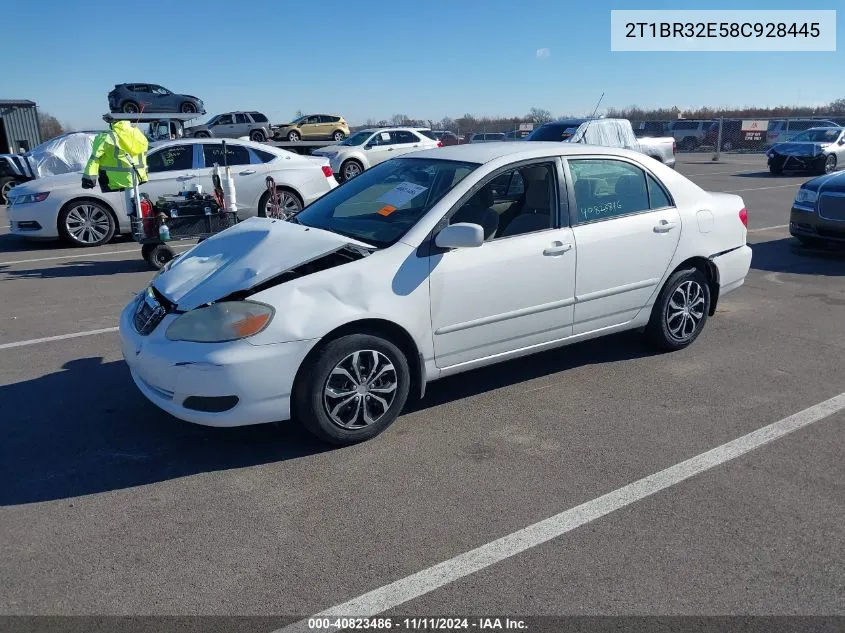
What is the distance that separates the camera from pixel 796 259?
9211 mm

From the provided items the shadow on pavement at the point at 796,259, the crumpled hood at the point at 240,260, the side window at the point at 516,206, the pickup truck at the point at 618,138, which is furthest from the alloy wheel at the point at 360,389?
the pickup truck at the point at 618,138

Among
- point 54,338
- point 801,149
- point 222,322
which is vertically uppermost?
point 801,149

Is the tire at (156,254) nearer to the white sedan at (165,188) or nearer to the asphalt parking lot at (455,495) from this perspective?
the white sedan at (165,188)

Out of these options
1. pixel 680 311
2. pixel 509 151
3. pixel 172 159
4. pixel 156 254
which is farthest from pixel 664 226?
pixel 172 159

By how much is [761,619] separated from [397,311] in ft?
7.44

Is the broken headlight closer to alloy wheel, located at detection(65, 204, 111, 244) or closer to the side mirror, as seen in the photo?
the side mirror

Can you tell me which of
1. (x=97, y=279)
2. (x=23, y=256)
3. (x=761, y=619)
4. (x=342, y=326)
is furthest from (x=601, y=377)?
(x=23, y=256)

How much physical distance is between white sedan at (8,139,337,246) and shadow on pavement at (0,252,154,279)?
1.17 meters

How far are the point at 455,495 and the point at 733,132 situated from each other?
4195cm

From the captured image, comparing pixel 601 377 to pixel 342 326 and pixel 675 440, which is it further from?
pixel 342 326

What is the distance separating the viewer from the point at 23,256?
392 inches

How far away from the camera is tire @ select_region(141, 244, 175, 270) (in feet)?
28.6

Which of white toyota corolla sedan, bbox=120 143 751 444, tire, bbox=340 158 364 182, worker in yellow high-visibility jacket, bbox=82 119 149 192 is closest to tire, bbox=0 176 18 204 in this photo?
tire, bbox=340 158 364 182

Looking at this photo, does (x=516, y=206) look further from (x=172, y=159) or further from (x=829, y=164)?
(x=829, y=164)
